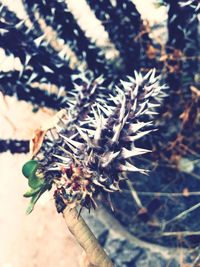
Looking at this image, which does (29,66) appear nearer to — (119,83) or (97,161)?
(119,83)

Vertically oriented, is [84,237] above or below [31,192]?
below

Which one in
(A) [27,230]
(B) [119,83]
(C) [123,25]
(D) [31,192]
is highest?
(C) [123,25]

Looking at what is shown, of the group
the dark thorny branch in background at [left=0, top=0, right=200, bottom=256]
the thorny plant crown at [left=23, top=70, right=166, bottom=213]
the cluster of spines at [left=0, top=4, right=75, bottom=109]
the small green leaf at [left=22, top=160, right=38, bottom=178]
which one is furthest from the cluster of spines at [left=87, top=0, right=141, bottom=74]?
the small green leaf at [left=22, top=160, right=38, bottom=178]

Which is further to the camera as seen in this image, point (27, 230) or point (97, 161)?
point (27, 230)

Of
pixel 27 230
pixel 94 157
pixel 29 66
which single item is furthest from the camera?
pixel 27 230

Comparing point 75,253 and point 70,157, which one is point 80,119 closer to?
point 70,157

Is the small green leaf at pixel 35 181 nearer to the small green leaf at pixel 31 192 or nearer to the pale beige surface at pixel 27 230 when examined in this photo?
the small green leaf at pixel 31 192

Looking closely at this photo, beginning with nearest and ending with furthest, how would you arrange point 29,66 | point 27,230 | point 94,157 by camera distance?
point 94,157 < point 29,66 < point 27,230

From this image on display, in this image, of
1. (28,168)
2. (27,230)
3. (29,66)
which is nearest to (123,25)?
(29,66)

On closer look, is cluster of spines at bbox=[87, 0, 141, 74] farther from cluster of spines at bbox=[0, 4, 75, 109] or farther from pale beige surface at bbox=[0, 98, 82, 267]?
pale beige surface at bbox=[0, 98, 82, 267]
